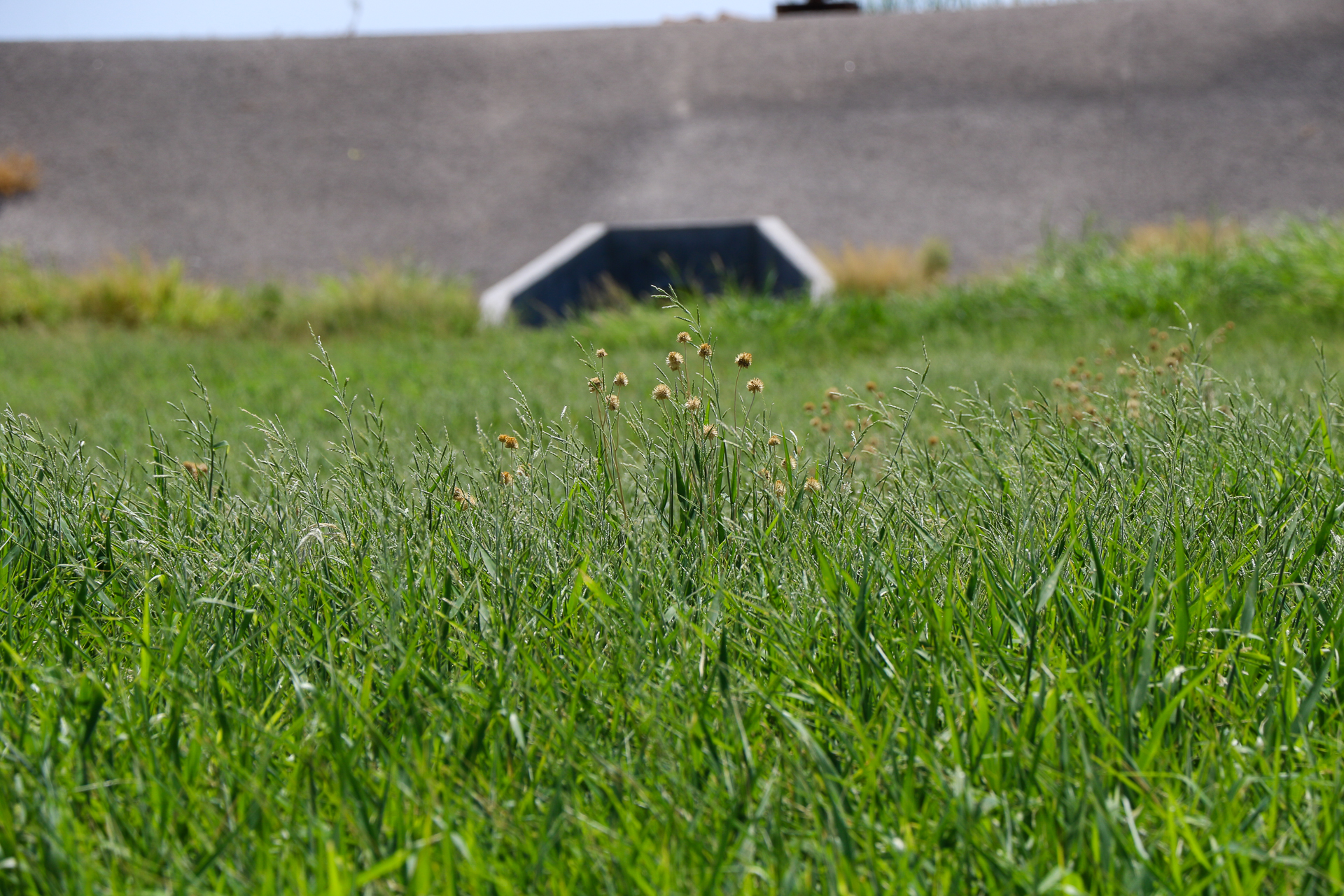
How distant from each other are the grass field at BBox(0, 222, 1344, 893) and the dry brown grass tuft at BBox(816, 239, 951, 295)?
27.2ft

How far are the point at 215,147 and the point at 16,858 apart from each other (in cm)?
1976

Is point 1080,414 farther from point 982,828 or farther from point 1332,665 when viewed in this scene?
point 982,828

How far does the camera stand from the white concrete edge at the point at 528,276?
1130 centimetres

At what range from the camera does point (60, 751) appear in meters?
1.86

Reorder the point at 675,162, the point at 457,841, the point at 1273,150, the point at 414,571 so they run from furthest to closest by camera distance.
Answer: the point at 675,162 → the point at 1273,150 → the point at 414,571 → the point at 457,841

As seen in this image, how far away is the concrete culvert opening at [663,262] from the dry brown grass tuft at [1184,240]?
3.74 meters

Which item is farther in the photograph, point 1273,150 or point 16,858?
point 1273,150

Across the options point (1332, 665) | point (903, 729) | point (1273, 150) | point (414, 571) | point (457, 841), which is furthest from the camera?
point (1273, 150)

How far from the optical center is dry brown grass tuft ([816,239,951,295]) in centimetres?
1162

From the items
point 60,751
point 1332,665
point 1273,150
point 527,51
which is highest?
point 527,51

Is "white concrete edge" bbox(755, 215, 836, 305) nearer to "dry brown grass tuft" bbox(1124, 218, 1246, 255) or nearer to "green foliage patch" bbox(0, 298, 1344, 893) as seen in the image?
"dry brown grass tuft" bbox(1124, 218, 1246, 255)

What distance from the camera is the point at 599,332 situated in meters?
10.3

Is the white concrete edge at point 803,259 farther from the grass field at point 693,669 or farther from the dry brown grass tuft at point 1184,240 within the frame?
the grass field at point 693,669

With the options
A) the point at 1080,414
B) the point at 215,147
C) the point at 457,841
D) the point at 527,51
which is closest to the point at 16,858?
the point at 457,841
